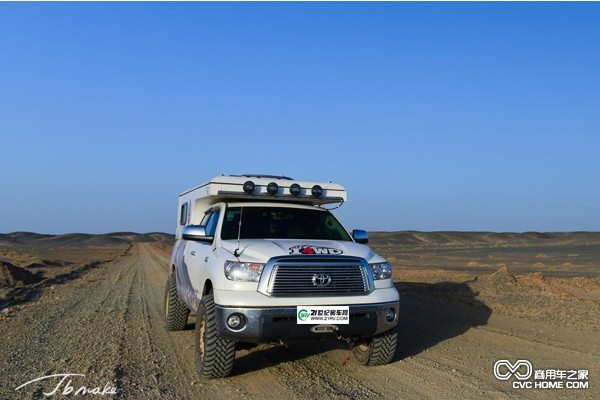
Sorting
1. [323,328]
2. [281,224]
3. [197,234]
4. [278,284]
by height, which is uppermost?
[281,224]

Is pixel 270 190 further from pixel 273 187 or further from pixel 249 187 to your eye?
pixel 249 187

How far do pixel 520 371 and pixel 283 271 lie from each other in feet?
10.1

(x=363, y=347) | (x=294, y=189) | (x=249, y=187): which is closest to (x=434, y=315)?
(x=363, y=347)

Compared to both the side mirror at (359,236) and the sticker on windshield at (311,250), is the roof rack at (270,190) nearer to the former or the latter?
the side mirror at (359,236)

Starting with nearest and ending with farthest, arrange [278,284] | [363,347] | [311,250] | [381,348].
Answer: [278,284]
[311,250]
[381,348]
[363,347]

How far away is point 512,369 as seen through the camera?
274 inches

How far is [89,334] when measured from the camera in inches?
369

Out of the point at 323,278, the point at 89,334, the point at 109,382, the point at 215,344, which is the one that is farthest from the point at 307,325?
the point at 89,334

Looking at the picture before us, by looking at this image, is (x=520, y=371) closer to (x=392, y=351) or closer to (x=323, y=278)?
(x=392, y=351)

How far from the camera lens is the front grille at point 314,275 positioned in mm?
6324

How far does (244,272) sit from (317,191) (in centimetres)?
224

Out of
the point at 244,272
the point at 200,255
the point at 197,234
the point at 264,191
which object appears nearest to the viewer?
the point at 244,272

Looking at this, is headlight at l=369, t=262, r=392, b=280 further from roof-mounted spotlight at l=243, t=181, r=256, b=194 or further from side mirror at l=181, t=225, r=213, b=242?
side mirror at l=181, t=225, r=213, b=242

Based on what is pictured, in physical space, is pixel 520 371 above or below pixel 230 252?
below
